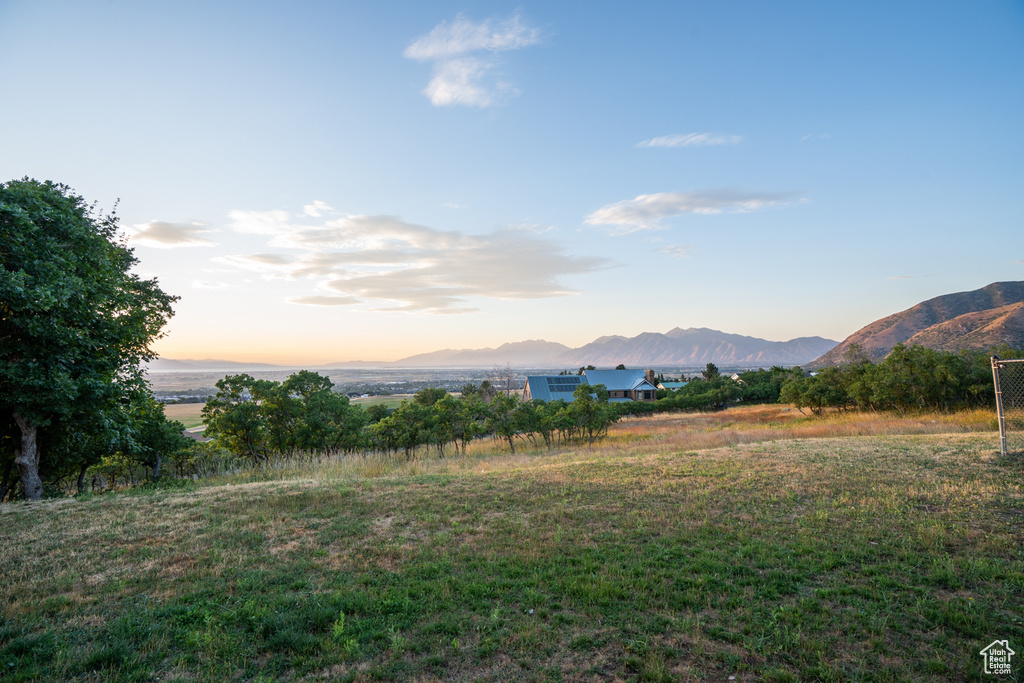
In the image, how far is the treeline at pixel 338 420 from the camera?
21.4m

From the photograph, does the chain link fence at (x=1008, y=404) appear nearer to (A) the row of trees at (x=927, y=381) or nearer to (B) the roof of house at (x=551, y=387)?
(A) the row of trees at (x=927, y=381)

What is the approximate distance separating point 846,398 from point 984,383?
453 inches

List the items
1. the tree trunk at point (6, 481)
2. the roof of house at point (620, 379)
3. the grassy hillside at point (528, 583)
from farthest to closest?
the roof of house at point (620, 379)
the tree trunk at point (6, 481)
the grassy hillside at point (528, 583)

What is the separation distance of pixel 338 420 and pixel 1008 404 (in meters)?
40.8

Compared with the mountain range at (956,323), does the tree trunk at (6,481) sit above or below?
below

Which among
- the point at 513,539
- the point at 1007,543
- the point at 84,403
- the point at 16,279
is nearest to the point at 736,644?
the point at 513,539

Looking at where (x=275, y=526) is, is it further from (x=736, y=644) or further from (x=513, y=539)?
(x=736, y=644)

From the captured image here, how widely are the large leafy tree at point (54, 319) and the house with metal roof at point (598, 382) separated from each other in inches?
2226

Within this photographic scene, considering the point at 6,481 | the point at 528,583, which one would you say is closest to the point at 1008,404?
the point at 528,583

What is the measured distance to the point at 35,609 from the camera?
5.18 metres

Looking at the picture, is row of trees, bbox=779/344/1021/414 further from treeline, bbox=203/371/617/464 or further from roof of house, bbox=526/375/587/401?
roof of house, bbox=526/375/587/401

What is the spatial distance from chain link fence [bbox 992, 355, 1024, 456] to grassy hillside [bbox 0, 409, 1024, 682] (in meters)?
1.96

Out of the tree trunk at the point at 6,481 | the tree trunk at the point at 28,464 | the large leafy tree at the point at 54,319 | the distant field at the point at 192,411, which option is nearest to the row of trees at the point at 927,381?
the large leafy tree at the point at 54,319

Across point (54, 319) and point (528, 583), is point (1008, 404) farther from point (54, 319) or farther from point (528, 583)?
point (54, 319)
